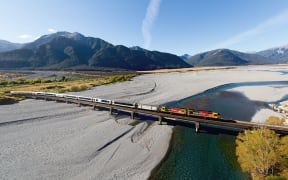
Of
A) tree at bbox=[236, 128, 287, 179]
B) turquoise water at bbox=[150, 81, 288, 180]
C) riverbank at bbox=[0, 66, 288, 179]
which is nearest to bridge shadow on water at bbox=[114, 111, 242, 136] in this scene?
turquoise water at bbox=[150, 81, 288, 180]

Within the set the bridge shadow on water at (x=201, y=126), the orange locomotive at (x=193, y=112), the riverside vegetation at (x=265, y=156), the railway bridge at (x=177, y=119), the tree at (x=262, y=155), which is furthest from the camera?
the orange locomotive at (x=193, y=112)

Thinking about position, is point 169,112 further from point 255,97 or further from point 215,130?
point 255,97

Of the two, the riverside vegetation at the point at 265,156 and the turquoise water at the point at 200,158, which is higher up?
the riverside vegetation at the point at 265,156

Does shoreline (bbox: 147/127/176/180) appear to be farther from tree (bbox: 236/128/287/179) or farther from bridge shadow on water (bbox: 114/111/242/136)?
tree (bbox: 236/128/287/179)

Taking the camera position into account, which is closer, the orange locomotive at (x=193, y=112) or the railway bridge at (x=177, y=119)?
the railway bridge at (x=177, y=119)

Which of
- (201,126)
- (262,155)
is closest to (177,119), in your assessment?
(201,126)

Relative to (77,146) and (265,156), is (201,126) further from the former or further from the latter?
(77,146)

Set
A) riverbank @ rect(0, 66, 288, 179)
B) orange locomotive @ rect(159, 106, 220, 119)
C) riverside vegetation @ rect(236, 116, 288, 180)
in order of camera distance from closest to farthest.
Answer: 1. riverside vegetation @ rect(236, 116, 288, 180)
2. riverbank @ rect(0, 66, 288, 179)
3. orange locomotive @ rect(159, 106, 220, 119)

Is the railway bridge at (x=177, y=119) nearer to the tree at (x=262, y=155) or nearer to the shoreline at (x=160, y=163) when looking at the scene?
the shoreline at (x=160, y=163)

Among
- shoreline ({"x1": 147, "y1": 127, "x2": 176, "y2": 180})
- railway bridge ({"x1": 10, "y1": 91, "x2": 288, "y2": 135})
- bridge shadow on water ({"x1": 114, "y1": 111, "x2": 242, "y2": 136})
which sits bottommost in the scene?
shoreline ({"x1": 147, "y1": 127, "x2": 176, "y2": 180})

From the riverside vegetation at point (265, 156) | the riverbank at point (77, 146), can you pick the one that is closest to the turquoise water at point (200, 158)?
the riverbank at point (77, 146)
